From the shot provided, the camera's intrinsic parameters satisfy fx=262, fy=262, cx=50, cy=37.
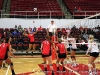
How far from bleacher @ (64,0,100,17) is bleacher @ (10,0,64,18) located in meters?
1.36

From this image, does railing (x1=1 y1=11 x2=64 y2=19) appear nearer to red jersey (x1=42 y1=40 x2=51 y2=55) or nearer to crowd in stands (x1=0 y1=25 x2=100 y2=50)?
crowd in stands (x1=0 y1=25 x2=100 y2=50)

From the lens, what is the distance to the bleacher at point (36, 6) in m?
24.7

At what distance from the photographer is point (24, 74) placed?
10625mm

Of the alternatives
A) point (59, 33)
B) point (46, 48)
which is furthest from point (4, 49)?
point (59, 33)

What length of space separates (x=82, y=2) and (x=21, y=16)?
7.52m

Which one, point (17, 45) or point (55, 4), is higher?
point (55, 4)

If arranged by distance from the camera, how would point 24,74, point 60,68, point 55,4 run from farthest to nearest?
point 55,4 < point 60,68 < point 24,74

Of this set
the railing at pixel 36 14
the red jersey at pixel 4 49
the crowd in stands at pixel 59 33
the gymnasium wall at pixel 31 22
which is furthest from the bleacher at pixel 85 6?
the red jersey at pixel 4 49

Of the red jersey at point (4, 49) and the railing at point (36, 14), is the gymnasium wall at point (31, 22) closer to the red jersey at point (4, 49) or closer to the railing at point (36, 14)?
the railing at point (36, 14)

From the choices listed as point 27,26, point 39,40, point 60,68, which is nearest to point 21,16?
point 27,26

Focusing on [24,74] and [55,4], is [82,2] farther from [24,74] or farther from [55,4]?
[24,74]

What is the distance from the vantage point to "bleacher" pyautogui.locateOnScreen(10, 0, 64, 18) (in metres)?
24.7

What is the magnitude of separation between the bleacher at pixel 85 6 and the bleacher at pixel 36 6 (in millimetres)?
1363

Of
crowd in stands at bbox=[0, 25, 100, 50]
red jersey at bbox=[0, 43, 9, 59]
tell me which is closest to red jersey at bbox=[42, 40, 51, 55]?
red jersey at bbox=[0, 43, 9, 59]
